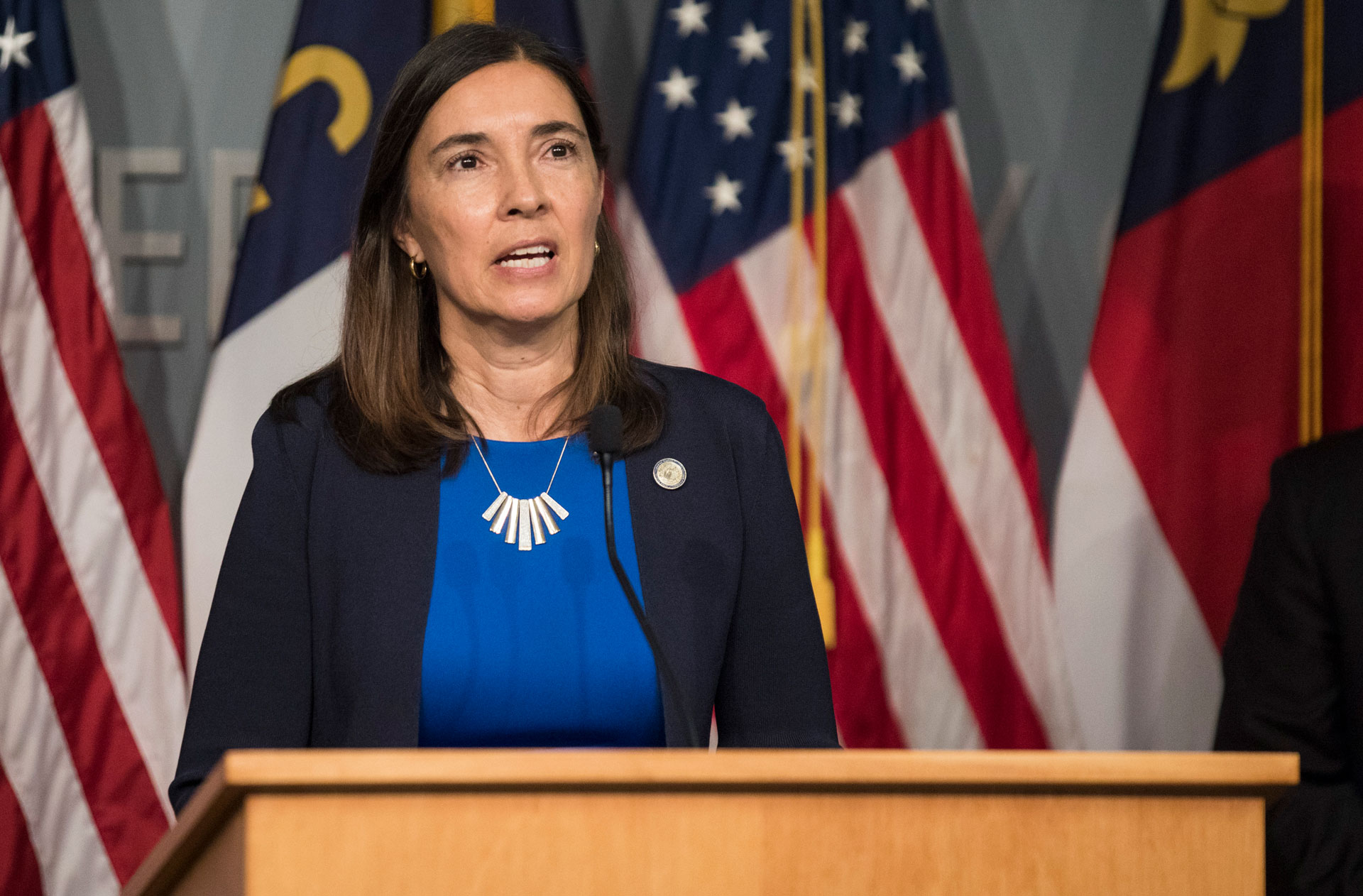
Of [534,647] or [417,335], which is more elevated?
[417,335]

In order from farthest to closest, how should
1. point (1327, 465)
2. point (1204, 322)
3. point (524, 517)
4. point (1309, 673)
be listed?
point (1204, 322) < point (1327, 465) < point (1309, 673) < point (524, 517)

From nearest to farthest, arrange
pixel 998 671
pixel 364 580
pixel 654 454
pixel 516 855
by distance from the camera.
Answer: pixel 516 855 → pixel 364 580 → pixel 654 454 → pixel 998 671

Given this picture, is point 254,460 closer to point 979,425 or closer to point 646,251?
point 646,251

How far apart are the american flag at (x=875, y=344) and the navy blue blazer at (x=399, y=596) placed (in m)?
1.53

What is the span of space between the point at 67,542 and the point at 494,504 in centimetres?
169

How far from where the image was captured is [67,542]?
300 centimetres

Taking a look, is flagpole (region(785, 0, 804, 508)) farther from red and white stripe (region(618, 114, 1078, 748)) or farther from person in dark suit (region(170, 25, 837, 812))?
person in dark suit (region(170, 25, 837, 812))

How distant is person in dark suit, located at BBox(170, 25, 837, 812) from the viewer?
157 cm

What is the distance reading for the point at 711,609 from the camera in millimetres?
1671

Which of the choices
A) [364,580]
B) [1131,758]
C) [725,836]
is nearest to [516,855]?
[725,836]

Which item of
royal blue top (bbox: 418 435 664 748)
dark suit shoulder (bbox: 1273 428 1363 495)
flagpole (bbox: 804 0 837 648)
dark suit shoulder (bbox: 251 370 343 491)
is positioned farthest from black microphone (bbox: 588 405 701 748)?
flagpole (bbox: 804 0 837 648)

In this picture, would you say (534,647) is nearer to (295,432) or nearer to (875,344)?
(295,432)

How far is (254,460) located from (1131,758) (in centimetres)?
107

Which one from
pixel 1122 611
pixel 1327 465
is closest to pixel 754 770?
pixel 1327 465
